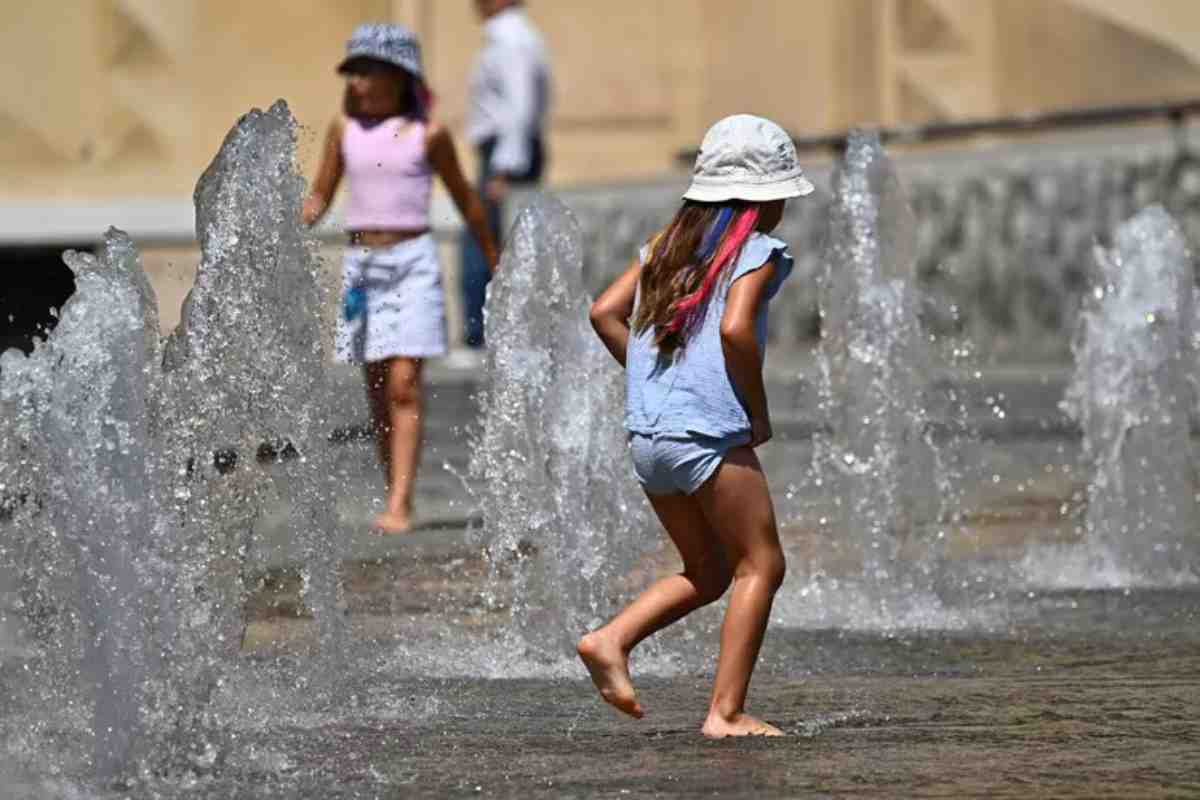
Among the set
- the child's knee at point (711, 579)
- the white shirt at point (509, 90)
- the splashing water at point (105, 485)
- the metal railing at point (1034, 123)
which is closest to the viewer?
the splashing water at point (105, 485)

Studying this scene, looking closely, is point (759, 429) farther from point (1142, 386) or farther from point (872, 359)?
point (1142, 386)

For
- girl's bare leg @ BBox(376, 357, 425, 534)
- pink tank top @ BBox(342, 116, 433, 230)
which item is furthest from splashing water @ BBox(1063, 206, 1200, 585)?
pink tank top @ BBox(342, 116, 433, 230)

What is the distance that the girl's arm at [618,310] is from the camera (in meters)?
5.95

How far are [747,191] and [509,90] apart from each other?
33.1 feet

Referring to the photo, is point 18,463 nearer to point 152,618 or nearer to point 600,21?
point 152,618

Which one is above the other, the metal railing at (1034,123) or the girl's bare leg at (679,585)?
the metal railing at (1034,123)

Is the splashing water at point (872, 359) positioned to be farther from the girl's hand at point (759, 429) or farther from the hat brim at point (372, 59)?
the girl's hand at point (759, 429)

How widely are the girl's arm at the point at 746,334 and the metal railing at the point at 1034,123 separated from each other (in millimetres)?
10322

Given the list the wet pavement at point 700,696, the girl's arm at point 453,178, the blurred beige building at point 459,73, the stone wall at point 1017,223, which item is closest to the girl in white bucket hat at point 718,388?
the wet pavement at point 700,696

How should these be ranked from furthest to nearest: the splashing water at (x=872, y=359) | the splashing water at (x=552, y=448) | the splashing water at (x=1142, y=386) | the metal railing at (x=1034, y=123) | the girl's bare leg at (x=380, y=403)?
the metal railing at (x=1034, y=123), the girl's bare leg at (x=380, y=403), the splashing water at (x=1142, y=386), the splashing water at (x=872, y=359), the splashing water at (x=552, y=448)

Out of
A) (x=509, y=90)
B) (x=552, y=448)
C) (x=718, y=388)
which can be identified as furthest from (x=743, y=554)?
(x=509, y=90)

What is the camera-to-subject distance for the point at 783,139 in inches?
229

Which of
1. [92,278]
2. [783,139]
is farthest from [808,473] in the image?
[92,278]

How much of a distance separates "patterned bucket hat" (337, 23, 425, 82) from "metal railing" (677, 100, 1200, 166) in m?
6.82
